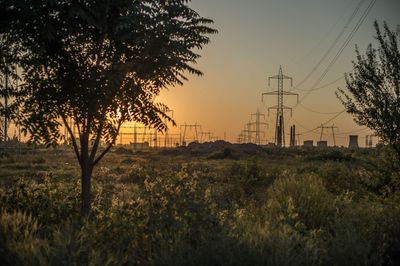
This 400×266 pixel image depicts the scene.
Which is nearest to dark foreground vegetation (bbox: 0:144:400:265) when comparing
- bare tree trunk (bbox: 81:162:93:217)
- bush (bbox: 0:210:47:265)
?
bush (bbox: 0:210:47:265)

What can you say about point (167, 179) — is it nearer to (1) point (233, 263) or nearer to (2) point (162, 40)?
(2) point (162, 40)

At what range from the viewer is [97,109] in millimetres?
8797

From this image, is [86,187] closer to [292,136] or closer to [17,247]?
[17,247]

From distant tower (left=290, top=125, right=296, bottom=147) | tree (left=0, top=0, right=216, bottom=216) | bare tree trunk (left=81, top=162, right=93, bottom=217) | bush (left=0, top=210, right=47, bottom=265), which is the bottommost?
bush (left=0, top=210, right=47, bottom=265)

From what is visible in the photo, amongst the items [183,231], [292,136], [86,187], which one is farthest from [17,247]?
[292,136]

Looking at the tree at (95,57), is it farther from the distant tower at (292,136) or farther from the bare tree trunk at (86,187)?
the distant tower at (292,136)

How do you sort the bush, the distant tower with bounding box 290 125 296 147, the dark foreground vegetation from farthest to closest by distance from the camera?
the distant tower with bounding box 290 125 296 147 < the dark foreground vegetation < the bush

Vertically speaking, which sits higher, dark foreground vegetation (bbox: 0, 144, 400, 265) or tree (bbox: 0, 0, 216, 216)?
tree (bbox: 0, 0, 216, 216)

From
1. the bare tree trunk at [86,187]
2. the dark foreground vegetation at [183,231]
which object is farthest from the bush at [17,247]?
the bare tree trunk at [86,187]

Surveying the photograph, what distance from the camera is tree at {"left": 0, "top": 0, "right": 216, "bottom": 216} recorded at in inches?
332

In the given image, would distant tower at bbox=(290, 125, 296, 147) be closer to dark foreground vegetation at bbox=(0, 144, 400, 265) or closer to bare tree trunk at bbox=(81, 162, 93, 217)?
dark foreground vegetation at bbox=(0, 144, 400, 265)

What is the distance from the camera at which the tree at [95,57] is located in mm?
8445

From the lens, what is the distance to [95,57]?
9430 millimetres

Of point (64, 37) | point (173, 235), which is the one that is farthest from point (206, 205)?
point (64, 37)
